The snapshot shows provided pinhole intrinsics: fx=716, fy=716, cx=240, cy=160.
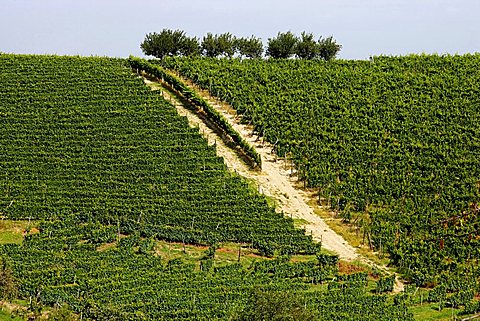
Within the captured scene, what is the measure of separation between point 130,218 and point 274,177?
9.27 m

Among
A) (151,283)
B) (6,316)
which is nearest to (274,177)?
(151,283)

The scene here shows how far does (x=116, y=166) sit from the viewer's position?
40.3 metres

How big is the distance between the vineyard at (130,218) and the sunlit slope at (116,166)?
0.07 metres

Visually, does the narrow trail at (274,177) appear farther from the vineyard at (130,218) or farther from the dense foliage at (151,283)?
the dense foliage at (151,283)

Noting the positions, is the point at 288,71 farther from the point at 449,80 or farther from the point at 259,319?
the point at 259,319

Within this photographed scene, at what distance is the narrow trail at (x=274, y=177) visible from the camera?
35250mm

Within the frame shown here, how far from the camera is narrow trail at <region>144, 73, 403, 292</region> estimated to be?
116ft

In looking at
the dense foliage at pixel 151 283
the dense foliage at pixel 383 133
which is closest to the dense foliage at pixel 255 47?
the dense foliage at pixel 383 133

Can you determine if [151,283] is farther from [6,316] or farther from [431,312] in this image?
[431,312]

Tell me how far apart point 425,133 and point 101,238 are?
74.3ft

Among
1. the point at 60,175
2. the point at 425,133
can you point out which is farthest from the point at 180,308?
the point at 425,133

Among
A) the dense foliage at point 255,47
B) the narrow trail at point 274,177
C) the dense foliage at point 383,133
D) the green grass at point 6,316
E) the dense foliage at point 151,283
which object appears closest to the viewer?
the green grass at point 6,316

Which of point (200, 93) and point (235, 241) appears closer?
point (235, 241)

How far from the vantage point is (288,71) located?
54.0 m
